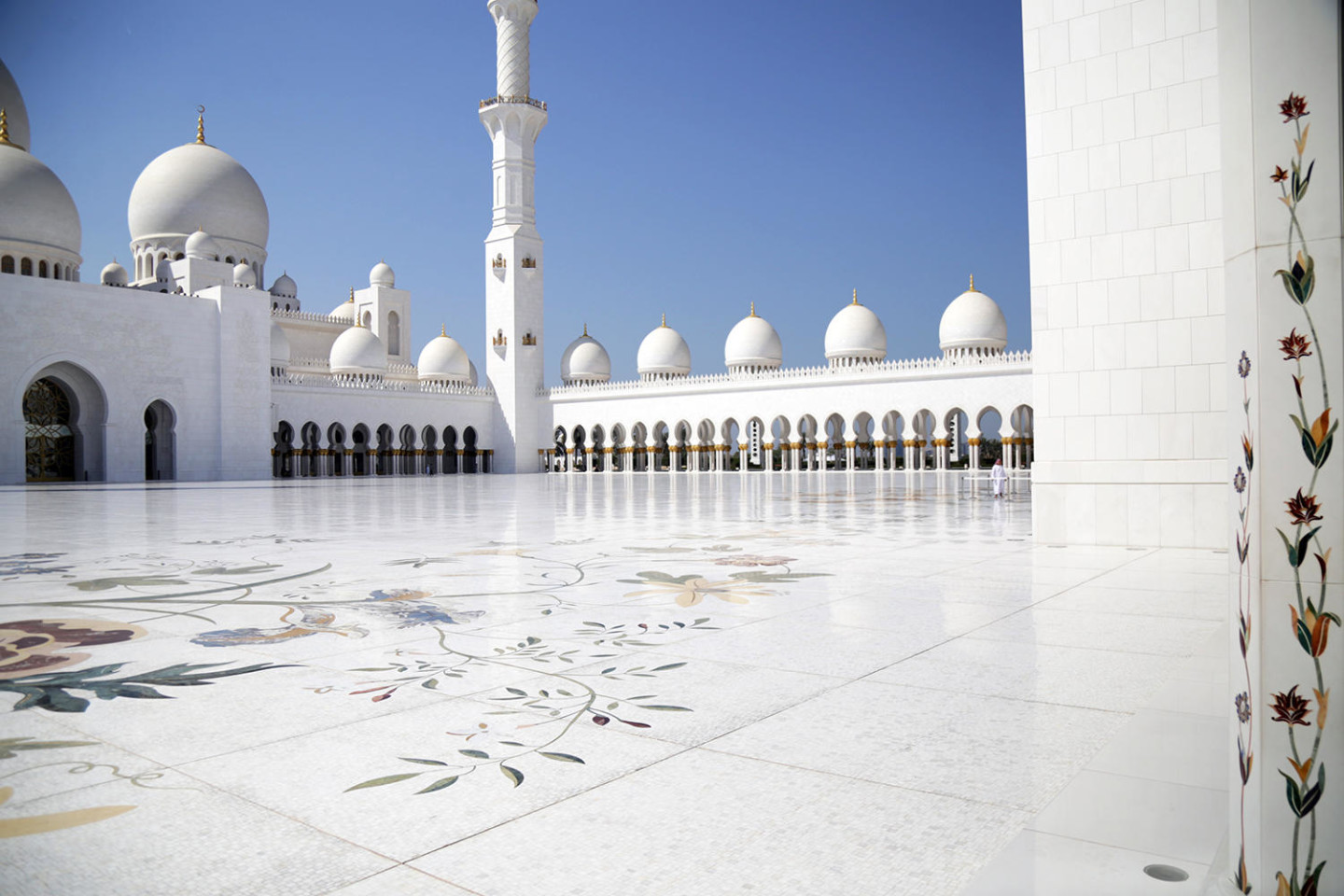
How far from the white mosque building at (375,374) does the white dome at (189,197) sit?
65 mm

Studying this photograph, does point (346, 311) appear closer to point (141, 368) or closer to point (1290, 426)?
point (141, 368)

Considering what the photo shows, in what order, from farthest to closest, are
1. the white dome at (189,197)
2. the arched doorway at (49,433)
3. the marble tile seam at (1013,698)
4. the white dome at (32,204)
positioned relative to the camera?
the white dome at (189,197), the white dome at (32,204), the arched doorway at (49,433), the marble tile seam at (1013,698)

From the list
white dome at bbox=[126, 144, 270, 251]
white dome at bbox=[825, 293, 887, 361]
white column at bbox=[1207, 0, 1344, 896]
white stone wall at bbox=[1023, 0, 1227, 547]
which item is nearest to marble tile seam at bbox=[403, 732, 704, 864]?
white column at bbox=[1207, 0, 1344, 896]

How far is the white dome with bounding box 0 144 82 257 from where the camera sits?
22.9 meters

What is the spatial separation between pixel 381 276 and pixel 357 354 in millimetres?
5435

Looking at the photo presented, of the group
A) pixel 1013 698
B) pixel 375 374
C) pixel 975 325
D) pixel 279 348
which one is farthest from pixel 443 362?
pixel 1013 698

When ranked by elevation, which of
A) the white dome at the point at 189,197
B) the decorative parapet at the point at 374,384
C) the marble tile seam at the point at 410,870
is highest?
the white dome at the point at 189,197

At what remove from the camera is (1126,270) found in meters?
5.80

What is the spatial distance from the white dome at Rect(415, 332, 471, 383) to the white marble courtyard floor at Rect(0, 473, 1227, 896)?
3228cm

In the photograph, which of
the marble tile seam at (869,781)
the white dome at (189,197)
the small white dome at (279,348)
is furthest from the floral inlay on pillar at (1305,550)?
the white dome at (189,197)

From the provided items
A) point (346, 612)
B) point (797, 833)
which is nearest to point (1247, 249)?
point (797, 833)

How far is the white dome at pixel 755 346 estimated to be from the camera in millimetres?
32562

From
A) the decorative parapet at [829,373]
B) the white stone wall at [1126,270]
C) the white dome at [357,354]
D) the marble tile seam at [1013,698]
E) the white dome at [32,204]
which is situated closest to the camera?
the marble tile seam at [1013,698]

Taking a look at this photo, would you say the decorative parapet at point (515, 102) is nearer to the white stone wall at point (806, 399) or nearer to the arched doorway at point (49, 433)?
the white stone wall at point (806, 399)
